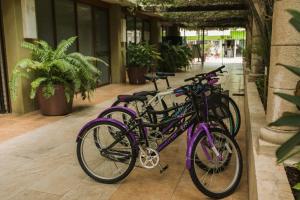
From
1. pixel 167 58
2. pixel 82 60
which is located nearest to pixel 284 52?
pixel 82 60

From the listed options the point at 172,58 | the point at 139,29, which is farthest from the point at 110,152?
the point at 172,58

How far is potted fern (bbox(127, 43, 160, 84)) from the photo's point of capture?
941 cm

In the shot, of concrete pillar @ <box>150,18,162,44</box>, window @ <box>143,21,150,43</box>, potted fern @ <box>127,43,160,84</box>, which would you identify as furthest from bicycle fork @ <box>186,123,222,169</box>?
Result: concrete pillar @ <box>150,18,162,44</box>

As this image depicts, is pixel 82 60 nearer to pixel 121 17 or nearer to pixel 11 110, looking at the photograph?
pixel 11 110

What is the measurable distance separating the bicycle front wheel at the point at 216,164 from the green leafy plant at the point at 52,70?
310cm

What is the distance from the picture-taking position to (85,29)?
325 inches

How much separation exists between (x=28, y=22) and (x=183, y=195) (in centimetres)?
424

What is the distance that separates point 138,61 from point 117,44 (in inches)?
35.0

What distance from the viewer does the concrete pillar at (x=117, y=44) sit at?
9438 millimetres

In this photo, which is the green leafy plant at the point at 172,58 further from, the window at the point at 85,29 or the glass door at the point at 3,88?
the glass door at the point at 3,88

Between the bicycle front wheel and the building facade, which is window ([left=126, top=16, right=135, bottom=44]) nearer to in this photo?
the building facade

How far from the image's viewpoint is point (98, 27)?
902 cm

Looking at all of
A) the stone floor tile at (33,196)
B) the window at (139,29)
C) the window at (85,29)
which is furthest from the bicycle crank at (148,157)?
the window at (139,29)

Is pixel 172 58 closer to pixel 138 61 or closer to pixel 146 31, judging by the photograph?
pixel 146 31
